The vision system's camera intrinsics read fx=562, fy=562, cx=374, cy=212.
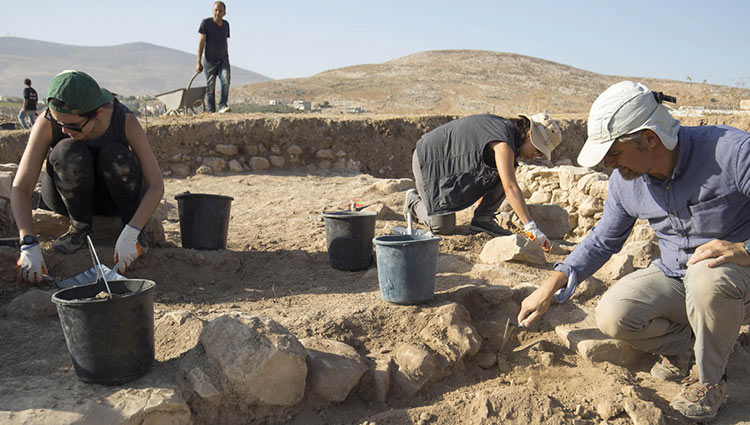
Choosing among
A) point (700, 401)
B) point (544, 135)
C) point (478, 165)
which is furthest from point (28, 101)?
point (700, 401)

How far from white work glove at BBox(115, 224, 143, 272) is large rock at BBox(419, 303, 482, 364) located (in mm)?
1748

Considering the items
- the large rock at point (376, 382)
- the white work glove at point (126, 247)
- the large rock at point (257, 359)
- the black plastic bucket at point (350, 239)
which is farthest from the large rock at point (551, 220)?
the white work glove at point (126, 247)

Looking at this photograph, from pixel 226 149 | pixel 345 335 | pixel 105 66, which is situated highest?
pixel 105 66

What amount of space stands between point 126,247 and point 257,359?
1366 millimetres

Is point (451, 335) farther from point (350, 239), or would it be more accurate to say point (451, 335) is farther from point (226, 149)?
point (226, 149)

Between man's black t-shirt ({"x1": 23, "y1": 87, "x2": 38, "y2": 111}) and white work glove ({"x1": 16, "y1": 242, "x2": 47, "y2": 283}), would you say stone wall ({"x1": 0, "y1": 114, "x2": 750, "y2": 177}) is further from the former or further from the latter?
man's black t-shirt ({"x1": 23, "y1": 87, "x2": 38, "y2": 111})

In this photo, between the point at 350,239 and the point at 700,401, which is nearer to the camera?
the point at 700,401

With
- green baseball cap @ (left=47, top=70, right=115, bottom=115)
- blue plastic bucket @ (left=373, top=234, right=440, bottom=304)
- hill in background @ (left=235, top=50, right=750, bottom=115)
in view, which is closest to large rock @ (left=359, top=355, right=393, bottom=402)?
blue plastic bucket @ (left=373, top=234, right=440, bottom=304)

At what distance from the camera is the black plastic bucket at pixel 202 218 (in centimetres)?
409

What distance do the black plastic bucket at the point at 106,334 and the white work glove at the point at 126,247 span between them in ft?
3.06

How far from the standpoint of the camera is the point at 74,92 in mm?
3100

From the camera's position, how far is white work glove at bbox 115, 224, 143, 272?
326cm

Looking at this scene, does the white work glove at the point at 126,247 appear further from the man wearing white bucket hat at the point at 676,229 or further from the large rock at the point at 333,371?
the man wearing white bucket hat at the point at 676,229

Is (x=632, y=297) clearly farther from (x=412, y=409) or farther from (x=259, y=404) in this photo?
(x=259, y=404)
